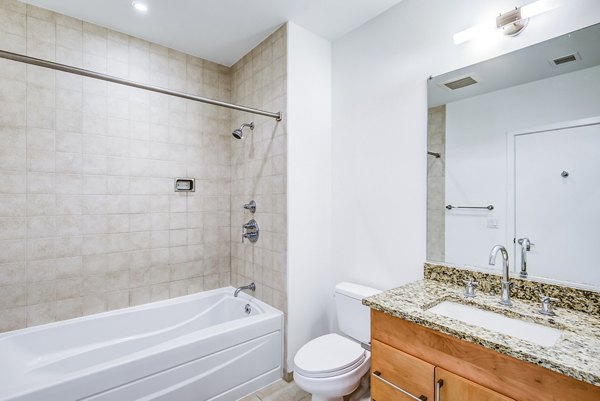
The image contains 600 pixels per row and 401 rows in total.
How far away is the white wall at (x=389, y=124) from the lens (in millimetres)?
1702

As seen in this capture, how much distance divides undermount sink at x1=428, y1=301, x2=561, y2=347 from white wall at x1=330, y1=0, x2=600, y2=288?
0.42 meters

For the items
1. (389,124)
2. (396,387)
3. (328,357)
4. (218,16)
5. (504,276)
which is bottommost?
(328,357)

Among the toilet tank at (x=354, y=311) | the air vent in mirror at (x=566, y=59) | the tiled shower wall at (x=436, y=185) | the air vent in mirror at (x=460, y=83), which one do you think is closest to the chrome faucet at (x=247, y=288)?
the toilet tank at (x=354, y=311)

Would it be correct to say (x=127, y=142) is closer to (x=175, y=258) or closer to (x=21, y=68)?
(x=21, y=68)

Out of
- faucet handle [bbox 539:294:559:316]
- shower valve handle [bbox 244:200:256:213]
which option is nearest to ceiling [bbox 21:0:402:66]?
shower valve handle [bbox 244:200:256:213]

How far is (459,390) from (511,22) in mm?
1660

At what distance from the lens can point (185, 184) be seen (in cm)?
267

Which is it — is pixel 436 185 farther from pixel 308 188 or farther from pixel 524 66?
pixel 308 188

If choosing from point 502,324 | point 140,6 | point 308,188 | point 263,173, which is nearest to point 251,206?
point 263,173

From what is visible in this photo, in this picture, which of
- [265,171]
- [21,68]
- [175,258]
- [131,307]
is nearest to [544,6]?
[265,171]

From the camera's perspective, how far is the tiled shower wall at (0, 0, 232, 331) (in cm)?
197

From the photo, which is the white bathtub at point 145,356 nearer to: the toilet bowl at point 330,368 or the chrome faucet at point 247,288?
the chrome faucet at point 247,288

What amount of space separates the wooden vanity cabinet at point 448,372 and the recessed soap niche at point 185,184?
2.00 metres

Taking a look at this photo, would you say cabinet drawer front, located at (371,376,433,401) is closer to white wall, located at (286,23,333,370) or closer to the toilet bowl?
the toilet bowl
